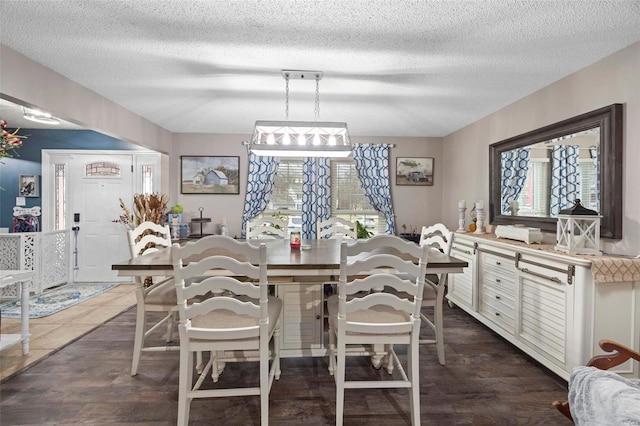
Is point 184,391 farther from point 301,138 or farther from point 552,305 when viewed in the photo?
point 552,305

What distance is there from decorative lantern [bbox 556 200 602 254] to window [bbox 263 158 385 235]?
2.88m

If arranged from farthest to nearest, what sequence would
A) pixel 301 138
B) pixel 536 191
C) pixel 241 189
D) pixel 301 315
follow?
pixel 241 189 < pixel 536 191 < pixel 301 138 < pixel 301 315

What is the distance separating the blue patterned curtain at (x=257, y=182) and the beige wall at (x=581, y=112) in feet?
9.04

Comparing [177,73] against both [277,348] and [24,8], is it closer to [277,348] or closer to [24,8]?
[24,8]

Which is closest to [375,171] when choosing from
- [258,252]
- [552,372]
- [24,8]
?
[552,372]

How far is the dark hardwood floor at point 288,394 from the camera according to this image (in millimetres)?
1859

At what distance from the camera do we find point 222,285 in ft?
5.41

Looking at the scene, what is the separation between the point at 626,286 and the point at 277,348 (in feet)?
7.61

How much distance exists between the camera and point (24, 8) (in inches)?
71.2

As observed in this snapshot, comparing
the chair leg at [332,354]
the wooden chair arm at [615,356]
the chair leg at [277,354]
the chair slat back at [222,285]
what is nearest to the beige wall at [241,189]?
the chair leg at [277,354]

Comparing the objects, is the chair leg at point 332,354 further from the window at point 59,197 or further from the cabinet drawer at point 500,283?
the window at point 59,197

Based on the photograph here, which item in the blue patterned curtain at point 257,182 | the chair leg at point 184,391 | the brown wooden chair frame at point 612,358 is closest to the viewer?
the brown wooden chair frame at point 612,358

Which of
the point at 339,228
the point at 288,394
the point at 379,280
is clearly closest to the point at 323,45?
the point at 379,280

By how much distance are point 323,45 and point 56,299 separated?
14.3 feet
